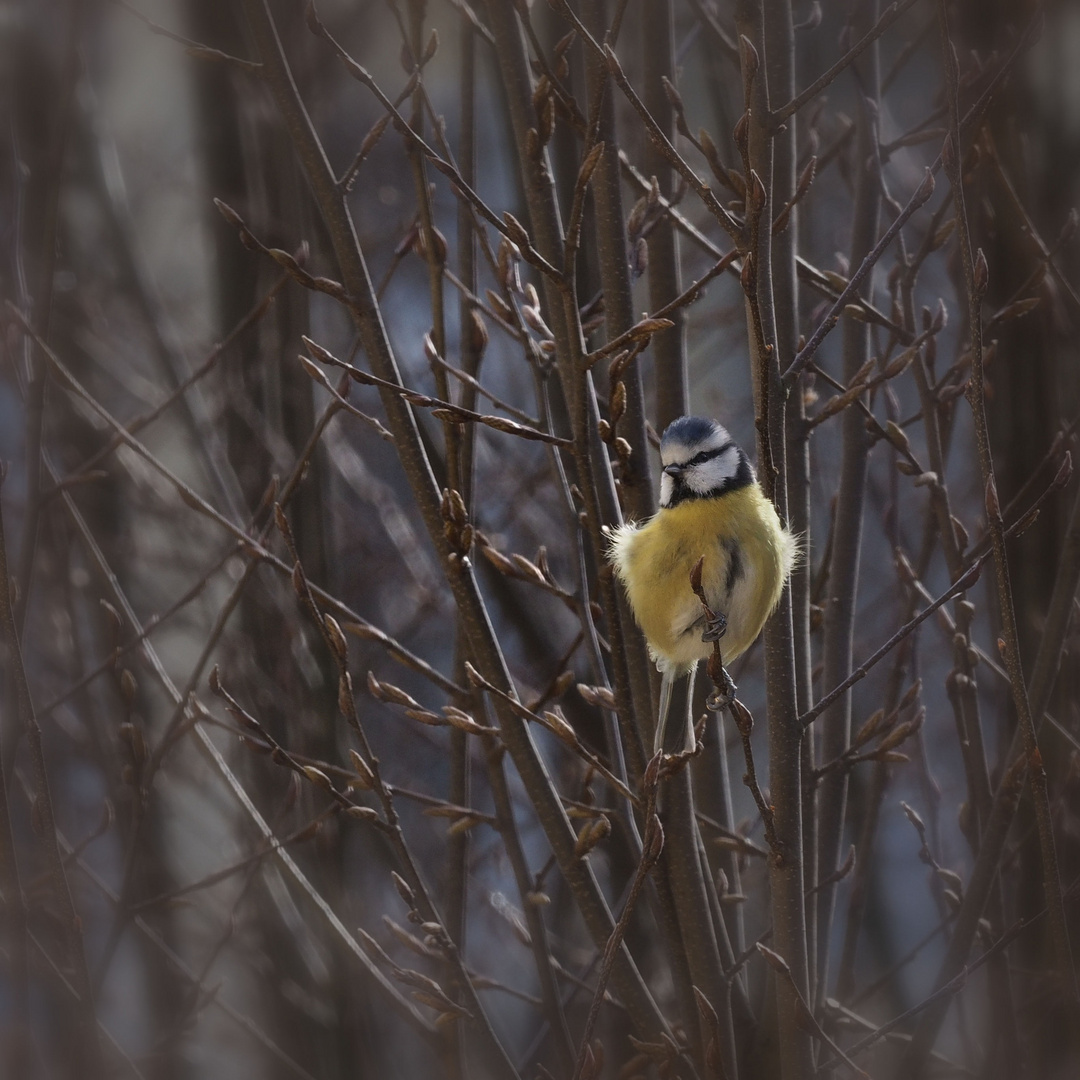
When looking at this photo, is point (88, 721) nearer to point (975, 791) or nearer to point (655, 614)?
point (655, 614)

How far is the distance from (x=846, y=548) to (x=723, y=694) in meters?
0.90

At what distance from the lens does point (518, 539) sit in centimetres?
484

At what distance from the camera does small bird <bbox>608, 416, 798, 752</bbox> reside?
240 centimetres

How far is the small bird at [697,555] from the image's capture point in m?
2.40

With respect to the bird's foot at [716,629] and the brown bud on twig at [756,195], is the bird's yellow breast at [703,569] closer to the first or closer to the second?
the bird's foot at [716,629]

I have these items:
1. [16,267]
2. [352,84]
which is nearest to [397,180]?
[352,84]

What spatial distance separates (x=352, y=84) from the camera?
4879 mm

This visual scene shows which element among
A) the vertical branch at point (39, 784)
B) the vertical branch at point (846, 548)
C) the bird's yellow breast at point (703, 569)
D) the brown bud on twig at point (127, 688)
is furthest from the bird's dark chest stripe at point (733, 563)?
the vertical branch at point (39, 784)

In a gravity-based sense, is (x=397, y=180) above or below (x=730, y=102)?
above

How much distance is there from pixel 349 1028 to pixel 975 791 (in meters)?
1.68

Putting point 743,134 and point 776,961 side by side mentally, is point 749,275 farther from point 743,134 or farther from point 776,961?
point 776,961

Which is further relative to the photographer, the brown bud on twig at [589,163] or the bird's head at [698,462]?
the bird's head at [698,462]

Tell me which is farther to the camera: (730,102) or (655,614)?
(730,102)

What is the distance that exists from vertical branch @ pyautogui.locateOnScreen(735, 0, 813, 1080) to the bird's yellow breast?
1.04 feet
